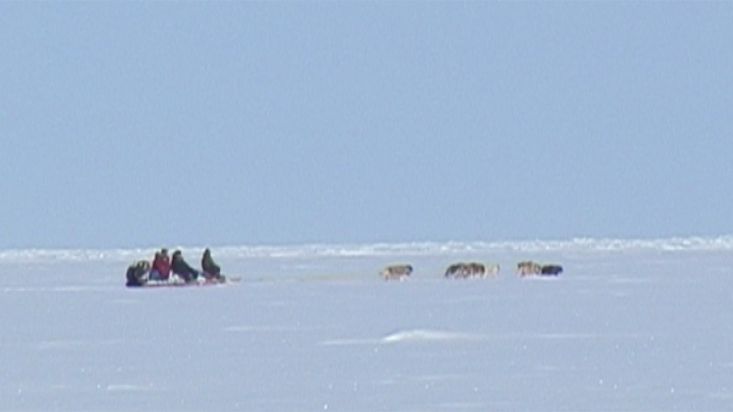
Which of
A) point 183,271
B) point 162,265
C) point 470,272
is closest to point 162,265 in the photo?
point 162,265

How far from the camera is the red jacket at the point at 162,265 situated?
55.1 ft

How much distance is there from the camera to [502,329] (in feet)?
34.7

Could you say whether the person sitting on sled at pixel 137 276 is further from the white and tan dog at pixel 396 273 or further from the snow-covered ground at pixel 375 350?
the white and tan dog at pixel 396 273

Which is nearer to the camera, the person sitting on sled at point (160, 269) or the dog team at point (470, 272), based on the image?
the person sitting on sled at point (160, 269)

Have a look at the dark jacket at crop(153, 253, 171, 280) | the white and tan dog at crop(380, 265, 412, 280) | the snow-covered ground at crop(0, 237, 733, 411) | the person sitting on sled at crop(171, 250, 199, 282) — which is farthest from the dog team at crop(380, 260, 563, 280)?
the snow-covered ground at crop(0, 237, 733, 411)

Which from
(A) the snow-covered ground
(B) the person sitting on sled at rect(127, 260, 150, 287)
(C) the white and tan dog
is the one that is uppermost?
(C) the white and tan dog

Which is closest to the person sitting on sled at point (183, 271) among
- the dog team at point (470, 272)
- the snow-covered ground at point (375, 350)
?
the snow-covered ground at point (375, 350)

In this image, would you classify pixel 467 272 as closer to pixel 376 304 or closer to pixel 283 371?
pixel 376 304

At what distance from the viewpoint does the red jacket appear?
1680 cm

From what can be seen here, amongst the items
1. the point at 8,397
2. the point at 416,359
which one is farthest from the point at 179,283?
the point at 8,397

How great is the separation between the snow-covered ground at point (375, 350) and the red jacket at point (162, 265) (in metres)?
1.17

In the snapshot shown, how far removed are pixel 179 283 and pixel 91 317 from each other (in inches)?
193

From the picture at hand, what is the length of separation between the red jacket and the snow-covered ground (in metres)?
1.17

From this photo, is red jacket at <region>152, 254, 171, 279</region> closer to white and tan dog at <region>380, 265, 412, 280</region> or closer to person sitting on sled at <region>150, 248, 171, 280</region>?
person sitting on sled at <region>150, 248, 171, 280</region>
